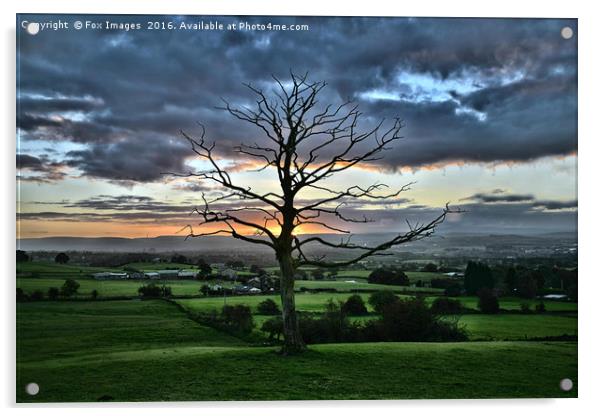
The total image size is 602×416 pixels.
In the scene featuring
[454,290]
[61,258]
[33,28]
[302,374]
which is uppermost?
[33,28]

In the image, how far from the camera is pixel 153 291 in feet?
23.3

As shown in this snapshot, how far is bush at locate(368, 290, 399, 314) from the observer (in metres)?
7.05

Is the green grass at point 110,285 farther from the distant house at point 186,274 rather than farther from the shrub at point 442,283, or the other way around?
the shrub at point 442,283

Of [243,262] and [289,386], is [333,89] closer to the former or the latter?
[243,262]

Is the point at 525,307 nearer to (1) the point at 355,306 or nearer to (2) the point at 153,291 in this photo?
(1) the point at 355,306

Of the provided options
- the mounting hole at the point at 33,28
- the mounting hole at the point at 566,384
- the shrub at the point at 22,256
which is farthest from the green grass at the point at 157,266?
the mounting hole at the point at 566,384

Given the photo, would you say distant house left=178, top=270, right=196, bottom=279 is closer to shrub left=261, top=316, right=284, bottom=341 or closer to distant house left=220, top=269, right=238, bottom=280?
distant house left=220, top=269, right=238, bottom=280

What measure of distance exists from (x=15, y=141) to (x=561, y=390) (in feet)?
25.6

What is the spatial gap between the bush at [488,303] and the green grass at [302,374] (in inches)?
22.0

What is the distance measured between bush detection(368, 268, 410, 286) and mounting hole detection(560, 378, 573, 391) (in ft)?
7.67

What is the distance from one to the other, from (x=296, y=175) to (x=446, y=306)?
2.76 metres

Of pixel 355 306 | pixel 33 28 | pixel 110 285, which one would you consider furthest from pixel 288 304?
pixel 33 28

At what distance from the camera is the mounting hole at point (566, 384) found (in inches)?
265
